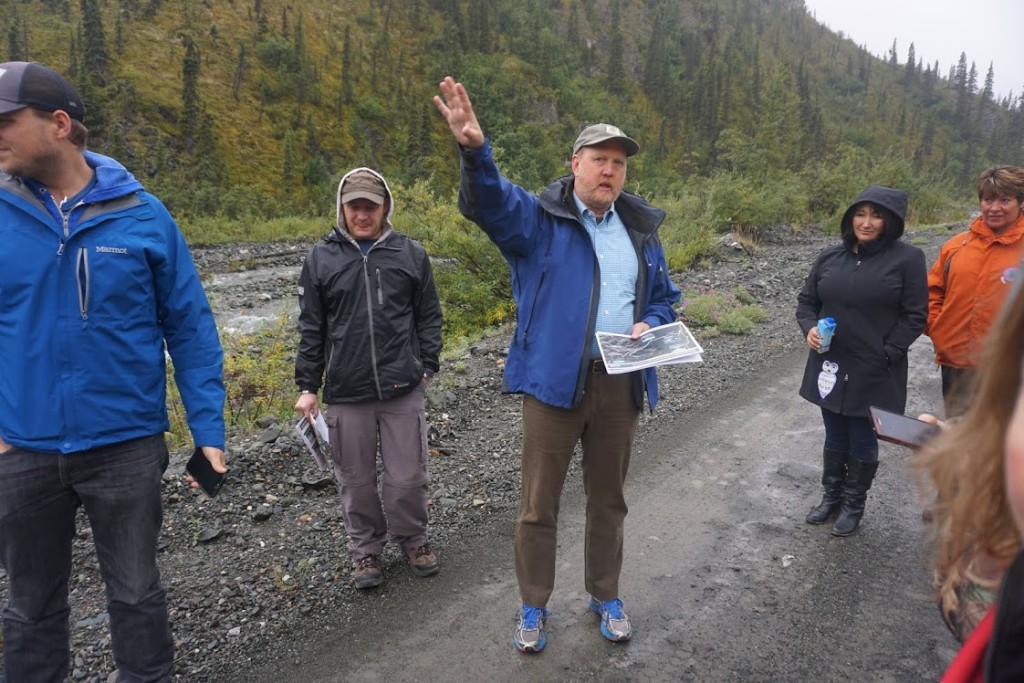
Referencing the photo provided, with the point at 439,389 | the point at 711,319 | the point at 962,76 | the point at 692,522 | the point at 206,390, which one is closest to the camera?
the point at 206,390

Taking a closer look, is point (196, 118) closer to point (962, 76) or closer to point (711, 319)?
point (711, 319)

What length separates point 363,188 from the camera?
3.24 m

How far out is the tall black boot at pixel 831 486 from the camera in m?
3.84

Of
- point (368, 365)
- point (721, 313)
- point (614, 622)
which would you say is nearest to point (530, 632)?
point (614, 622)

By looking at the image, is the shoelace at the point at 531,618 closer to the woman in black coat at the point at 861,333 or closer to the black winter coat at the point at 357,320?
the black winter coat at the point at 357,320

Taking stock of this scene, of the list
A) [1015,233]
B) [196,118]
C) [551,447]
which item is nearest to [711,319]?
[1015,233]

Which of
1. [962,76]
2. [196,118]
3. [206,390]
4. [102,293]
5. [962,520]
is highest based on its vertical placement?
[962,76]

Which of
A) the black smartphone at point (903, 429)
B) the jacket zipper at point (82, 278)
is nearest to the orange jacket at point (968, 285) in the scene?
the black smartphone at point (903, 429)

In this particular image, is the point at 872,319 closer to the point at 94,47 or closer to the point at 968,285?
the point at 968,285

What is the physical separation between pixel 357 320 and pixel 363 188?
0.68 metres

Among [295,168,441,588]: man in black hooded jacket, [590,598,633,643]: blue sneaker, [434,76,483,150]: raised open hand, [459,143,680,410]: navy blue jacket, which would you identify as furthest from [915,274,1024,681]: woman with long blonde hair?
[295,168,441,588]: man in black hooded jacket

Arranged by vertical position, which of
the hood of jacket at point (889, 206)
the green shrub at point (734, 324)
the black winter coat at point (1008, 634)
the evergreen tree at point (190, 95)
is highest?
the evergreen tree at point (190, 95)

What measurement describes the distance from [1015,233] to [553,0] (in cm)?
10024

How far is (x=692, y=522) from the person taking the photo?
3891mm
